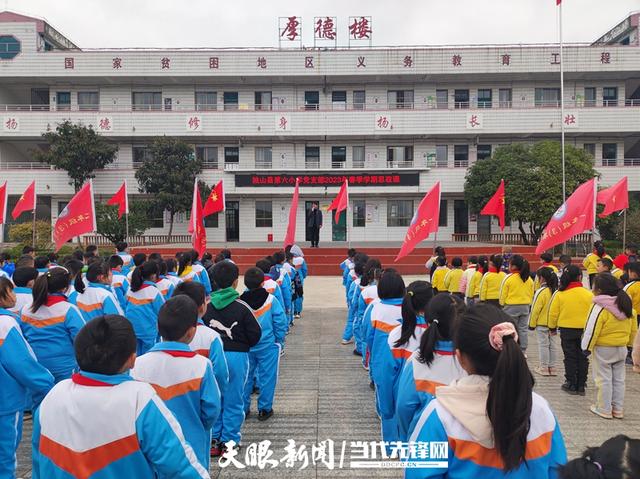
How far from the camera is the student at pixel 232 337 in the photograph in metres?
3.65

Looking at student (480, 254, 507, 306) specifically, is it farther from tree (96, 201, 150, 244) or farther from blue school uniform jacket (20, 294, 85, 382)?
tree (96, 201, 150, 244)

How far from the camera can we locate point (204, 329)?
3.13 metres

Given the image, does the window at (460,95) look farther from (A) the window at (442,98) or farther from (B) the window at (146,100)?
(B) the window at (146,100)

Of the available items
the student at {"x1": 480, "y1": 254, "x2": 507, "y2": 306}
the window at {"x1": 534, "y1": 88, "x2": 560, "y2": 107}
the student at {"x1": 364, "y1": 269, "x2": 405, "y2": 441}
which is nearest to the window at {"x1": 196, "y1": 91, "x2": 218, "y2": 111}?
the window at {"x1": 534, "y1": 88, "x2": 560, "y2": 107}

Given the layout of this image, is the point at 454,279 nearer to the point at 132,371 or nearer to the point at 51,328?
the point at 51,328

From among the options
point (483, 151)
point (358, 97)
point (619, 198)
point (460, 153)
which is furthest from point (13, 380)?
point (483, 151)

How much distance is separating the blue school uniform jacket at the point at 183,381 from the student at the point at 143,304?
3.02 m

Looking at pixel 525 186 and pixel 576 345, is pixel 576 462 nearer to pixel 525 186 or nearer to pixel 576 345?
pixel 576 345

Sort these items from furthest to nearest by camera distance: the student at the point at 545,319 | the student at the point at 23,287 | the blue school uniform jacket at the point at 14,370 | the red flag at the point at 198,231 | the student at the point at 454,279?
the red flag at the point at 198,231, the student at the point at 454,279, the student at the point at 545,319, the student at the point at 23,287, the blue school uniform jacket at the point at 14,370

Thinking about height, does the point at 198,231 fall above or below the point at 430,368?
above

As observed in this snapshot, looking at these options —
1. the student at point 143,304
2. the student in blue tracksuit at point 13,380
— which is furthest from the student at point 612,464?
the student at point 143,304

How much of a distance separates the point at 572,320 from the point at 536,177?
636 inches

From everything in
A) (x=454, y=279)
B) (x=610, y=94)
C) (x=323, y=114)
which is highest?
(x=610, y=94)

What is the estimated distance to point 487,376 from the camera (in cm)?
164
